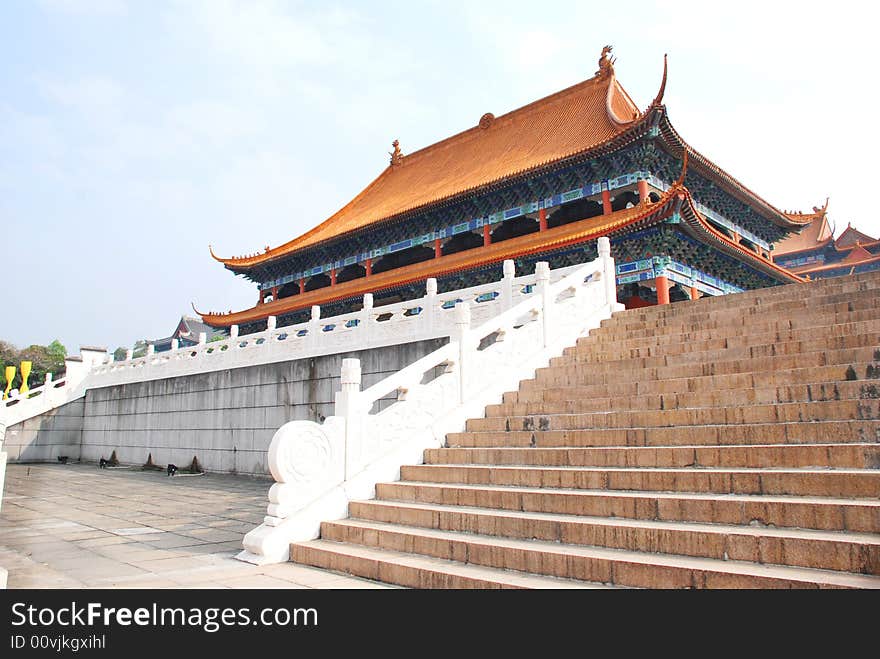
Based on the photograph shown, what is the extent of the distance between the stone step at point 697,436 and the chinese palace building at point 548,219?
8.57 meters

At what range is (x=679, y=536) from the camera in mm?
3424

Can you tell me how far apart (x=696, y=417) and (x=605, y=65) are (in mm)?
17300

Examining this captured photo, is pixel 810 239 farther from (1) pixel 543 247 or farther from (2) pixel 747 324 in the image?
(2) pixel 747 324

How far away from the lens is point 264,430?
12570 mm

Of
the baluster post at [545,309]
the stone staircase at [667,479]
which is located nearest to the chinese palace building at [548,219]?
the baluster post at [545,309]

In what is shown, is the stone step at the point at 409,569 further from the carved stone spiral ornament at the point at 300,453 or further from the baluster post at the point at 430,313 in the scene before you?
the baluster post at the point at 430,313

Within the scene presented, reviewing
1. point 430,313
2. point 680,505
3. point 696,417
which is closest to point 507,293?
point 430,313

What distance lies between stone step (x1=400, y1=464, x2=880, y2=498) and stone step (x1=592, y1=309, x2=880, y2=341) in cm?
324

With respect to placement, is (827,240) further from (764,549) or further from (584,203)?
(764,549)

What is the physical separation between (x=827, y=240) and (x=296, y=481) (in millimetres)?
34000

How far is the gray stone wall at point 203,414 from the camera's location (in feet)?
38.0

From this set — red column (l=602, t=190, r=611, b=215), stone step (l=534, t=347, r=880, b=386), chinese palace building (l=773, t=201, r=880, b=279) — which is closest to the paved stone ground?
stone step (l=534, t=347, r=880, b=386)

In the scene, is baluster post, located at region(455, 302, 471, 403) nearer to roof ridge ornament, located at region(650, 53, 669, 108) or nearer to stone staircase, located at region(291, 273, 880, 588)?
stone staircase, located at region(291, 273, 880, 588)

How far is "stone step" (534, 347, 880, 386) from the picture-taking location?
531cm
